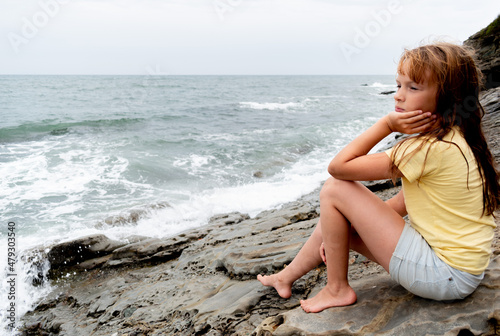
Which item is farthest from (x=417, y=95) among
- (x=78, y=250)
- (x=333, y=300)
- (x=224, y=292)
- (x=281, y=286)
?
(x=78, y=250)

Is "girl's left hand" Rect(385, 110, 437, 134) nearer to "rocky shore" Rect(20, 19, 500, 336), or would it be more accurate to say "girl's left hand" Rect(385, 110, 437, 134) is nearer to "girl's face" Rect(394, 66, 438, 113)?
"girl's face" Rect(394, 66, 438, 113)

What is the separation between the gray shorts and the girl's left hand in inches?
22.6

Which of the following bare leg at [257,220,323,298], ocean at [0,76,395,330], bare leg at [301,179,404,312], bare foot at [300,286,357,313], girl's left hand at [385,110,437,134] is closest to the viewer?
girl's left hand at [385,110,437,134]

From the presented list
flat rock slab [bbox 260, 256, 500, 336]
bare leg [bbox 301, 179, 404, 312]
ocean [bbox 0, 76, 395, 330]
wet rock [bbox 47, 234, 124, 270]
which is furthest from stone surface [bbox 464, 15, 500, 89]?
wet rock [bbox 47, 234, 124, 270]

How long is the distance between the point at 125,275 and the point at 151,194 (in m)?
3.73

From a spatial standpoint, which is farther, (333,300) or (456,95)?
(333,300)

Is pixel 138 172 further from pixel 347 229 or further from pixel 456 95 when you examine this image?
pixel 456 95

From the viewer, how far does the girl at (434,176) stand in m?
1.97

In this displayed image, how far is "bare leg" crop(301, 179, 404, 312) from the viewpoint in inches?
85.7

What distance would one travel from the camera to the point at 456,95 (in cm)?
200

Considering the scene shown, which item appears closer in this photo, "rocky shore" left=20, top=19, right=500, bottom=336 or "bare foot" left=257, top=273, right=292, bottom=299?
"rocky shore" left=20, top=19, right=500, bottom=336

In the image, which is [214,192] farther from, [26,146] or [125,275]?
[26,146]

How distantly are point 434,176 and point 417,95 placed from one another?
1.50ft

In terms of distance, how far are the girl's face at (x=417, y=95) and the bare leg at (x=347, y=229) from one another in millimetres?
552
